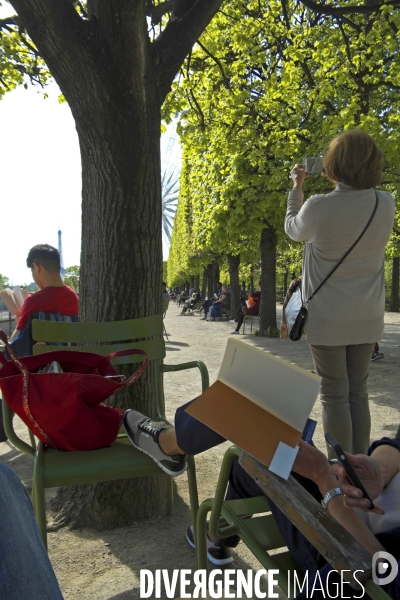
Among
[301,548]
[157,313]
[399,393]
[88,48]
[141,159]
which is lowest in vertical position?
[399,393]

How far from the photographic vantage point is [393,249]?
24.1m

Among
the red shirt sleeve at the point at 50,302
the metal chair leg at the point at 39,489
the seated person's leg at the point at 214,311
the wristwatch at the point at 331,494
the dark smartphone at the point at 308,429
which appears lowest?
the seated person's leg at the point at 214,311

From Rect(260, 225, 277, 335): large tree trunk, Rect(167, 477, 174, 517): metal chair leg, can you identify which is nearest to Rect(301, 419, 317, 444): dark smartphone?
Rect(167, 477, 174, 517): metal chair leg

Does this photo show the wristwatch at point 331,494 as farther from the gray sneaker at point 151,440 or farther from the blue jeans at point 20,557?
the gray sneaker at point 151,440

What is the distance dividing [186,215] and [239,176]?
21.7 m

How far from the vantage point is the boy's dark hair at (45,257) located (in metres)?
4.00

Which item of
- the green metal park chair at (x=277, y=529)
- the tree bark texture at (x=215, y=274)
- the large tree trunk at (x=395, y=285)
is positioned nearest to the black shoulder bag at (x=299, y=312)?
the green metal park chair at (x=277, y=529)

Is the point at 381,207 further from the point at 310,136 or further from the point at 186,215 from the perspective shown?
the point at 186,215

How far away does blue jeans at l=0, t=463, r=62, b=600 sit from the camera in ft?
3.30

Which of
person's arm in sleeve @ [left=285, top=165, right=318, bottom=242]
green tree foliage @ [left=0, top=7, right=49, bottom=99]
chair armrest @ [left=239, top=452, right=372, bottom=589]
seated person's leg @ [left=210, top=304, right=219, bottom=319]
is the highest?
green tree foliage @ [left=0, top=7, right=49, bottom=99]

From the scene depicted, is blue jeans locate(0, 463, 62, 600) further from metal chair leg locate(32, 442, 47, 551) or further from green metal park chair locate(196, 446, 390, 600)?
metal chair leg locate(32, 442, 47, 551)

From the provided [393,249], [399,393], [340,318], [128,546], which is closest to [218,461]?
[128,546]

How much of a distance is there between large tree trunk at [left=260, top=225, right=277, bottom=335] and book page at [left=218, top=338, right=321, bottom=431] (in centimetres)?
1301

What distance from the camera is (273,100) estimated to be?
36.1 feet
